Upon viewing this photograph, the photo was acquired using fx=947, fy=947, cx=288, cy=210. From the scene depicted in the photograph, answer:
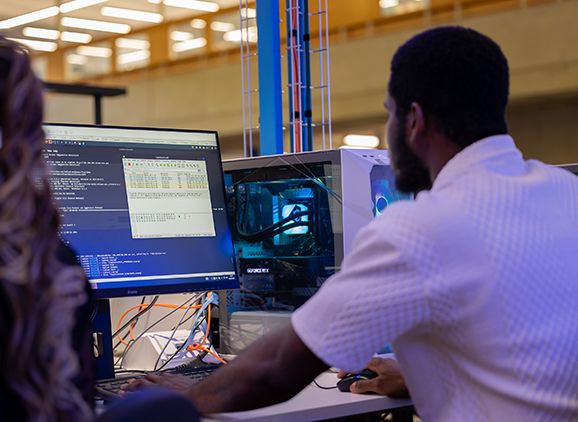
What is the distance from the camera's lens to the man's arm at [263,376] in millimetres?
1477

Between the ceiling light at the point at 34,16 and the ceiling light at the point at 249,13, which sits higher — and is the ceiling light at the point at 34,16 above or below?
above

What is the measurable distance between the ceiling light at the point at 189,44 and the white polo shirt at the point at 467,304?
9.56 meters

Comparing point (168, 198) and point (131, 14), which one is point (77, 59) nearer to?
point (131, 14)

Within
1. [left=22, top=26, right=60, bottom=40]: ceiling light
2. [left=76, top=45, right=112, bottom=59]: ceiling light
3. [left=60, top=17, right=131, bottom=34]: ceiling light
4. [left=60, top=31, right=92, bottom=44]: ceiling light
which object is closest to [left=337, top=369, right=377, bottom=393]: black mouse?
[left=22, top=26, right=60, bottom=40]: ceiling light

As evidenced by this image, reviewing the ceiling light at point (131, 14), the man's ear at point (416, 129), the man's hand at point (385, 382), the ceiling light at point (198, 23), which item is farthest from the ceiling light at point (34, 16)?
the man's ear at point (416, 129)

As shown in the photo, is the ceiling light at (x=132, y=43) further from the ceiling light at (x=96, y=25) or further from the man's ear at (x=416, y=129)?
the man's ear at (x=416, y=129)

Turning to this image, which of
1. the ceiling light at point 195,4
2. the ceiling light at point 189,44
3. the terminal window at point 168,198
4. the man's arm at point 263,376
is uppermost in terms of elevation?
the ceiling light at point 195,4

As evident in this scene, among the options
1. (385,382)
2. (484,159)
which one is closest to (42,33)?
(385,382)

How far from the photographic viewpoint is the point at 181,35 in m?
10.8

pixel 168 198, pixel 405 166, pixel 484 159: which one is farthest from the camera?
pixel 168 198

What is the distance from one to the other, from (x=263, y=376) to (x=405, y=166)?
0.45 metres

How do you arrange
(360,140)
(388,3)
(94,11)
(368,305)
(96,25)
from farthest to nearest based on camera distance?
(96,25), (94,11), (360,140), (388,3), (368,305)

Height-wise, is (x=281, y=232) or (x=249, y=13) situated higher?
(x=249, y=13)

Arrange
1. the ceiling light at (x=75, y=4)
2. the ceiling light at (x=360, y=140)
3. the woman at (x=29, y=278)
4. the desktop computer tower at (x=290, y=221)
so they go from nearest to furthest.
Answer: the woman at (x=29, y=278)
the desktop computer tower at (x=290, y=221)
the ceiling light at (x=75, y=4)
the ceiling light at (x=360, y=140)
